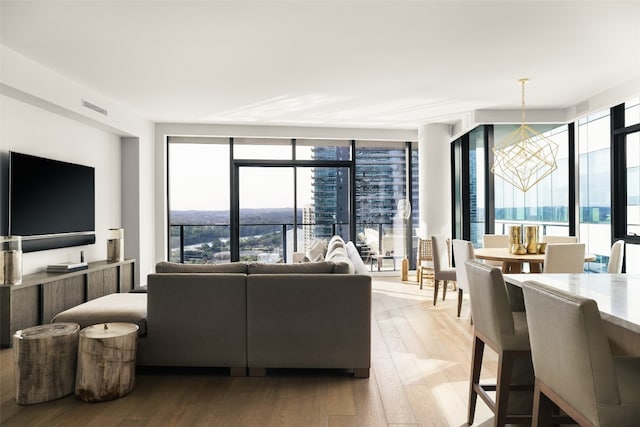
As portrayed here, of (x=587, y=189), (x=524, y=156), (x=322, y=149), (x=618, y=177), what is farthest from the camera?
(x=322, y=149)

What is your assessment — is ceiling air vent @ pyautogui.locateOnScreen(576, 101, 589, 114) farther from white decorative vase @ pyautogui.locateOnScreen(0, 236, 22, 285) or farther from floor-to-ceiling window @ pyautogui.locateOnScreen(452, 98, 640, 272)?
white decorative vase @ pyautogui.locateOnScreen(0, 236, 22, 285)

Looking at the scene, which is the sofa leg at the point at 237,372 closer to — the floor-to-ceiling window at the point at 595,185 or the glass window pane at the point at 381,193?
the floor-to-ceiling window at the point at 595,185

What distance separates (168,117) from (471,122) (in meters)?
4.48

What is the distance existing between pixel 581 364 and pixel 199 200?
702 centimetres

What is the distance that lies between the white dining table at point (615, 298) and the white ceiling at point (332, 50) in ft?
6.38

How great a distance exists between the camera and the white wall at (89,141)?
14.5ft

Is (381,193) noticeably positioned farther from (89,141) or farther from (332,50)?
(89,141)

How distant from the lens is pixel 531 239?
15.8 ft

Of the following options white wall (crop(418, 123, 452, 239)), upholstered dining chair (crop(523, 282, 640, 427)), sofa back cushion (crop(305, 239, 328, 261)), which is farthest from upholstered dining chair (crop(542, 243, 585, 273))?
white wall (crop(418, 123, 452, 239))

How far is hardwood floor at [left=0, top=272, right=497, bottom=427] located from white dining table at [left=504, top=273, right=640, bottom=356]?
885 mm

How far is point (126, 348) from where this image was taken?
2916 mm

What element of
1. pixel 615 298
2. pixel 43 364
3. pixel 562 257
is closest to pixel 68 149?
pixel 43 364

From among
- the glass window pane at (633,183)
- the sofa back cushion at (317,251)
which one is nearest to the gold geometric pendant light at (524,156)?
the glass window pane at (633,183)

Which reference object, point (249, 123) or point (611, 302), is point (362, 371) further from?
point (249, 123)
